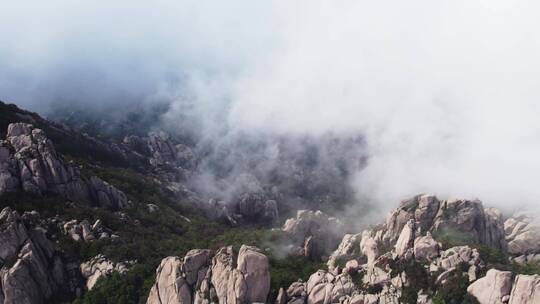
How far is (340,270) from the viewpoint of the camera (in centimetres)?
18562

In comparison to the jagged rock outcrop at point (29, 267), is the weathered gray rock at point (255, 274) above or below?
below

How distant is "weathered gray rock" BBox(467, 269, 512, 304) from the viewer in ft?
530

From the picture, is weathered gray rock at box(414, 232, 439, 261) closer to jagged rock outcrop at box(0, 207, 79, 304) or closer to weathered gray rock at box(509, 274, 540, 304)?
weathered gray rock at box(509, 274, 540, 304)

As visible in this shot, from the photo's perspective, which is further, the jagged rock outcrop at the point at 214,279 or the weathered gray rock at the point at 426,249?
the weathered gray rock at the point at 426,249

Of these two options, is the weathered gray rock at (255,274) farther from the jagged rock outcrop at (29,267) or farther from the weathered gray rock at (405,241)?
the jagged rock outcrop at (29,267)

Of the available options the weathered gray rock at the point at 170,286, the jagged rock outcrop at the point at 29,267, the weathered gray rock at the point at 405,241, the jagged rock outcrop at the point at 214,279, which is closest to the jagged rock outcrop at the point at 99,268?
the jagged rock outcrop at the point at 29,267

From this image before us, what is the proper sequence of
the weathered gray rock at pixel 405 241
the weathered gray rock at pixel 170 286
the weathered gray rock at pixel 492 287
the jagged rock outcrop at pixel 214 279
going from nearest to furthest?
the weathered gray rock at pixel 492 287
the jagged rock outcrop at pixel 214 279
the weathered gray rock at pixel 170 286
the weathered gray rock at pixel 405 241

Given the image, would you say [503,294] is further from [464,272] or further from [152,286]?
[152,286]

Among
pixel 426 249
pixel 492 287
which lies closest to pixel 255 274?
pixel 426 249

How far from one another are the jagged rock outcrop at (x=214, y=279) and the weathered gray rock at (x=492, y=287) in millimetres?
46531

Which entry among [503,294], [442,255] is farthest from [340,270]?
[503,294]

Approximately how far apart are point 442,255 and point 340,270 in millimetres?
24275

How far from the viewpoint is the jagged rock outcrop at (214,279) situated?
176000mm

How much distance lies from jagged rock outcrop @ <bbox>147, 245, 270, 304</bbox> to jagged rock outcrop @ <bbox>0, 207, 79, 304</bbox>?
28.1 m
